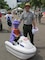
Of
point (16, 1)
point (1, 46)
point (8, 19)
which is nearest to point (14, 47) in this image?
point (1, 46)

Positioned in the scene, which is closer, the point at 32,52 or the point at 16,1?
the point at 32,52

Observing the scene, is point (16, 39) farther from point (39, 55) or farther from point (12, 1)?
point (12, 1)

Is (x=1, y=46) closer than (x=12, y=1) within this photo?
Yes

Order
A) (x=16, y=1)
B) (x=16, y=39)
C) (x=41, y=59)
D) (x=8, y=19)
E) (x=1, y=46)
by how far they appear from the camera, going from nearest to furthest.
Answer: (x=41, y=59), (x=16, y=39), (x=1, y=46), (x=8, y=19), (x=16, y=1)

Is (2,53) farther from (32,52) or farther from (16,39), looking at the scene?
(32,52)

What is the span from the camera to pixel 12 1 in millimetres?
157375

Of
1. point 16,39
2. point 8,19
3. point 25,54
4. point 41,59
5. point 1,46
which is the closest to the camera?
point 25,54

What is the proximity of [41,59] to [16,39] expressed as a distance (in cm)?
121

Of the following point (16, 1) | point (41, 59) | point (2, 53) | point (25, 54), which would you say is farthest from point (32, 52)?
point (16, 1)

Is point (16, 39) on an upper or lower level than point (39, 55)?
upper

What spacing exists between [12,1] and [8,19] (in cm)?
14302

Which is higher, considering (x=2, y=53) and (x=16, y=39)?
(x=16, y=39)

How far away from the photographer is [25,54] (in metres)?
7.51

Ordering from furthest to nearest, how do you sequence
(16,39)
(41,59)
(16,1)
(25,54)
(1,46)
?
(16,1), (1,46), (16,39), (41,59), (25,54)
